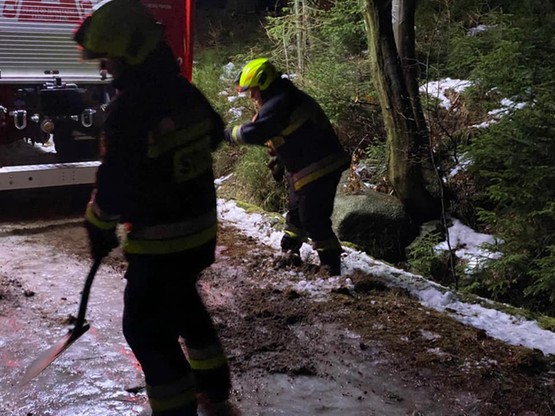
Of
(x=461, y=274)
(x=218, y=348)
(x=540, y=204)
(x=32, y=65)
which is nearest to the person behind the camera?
(x=218, y=348)

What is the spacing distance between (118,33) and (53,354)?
1719mm

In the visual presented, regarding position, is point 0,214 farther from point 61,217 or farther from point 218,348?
point 218,348

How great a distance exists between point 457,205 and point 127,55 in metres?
5.42

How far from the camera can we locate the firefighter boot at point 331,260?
5.46 meters

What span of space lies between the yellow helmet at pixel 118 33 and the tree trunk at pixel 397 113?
14.5 feet

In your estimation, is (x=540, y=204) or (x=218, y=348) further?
(x=540, y=204)

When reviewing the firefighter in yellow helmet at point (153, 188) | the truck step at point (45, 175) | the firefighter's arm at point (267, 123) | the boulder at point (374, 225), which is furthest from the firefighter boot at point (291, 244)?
the firefighter in yellow helmet at point (153, 188)

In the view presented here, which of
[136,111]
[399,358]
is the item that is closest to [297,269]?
[399,358]

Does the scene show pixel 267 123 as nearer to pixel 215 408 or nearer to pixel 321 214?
pixel 321 214

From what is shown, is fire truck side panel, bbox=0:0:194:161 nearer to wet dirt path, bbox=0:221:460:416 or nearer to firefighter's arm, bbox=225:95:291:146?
wet dirt path, bbox=0:221:460:416

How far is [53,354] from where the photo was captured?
11.2ft

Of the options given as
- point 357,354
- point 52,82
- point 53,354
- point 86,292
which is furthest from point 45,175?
point 357,354

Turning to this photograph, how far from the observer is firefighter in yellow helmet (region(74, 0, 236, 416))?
9.12ft

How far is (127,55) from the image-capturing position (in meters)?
2.79
